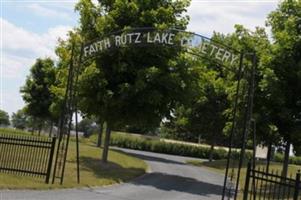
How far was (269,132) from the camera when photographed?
78.0 ft


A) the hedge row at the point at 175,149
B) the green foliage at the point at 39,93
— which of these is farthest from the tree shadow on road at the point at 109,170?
the hedge row at the point at 175,149

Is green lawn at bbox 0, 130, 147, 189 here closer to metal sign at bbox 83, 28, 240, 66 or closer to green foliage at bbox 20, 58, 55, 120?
metal sign at bbox 83, 28, 240, 66

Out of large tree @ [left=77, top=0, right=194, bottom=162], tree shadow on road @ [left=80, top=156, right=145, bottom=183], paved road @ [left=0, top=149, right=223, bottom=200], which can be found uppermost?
large tree @ [left=77, top=0, right=194, bottom=162]

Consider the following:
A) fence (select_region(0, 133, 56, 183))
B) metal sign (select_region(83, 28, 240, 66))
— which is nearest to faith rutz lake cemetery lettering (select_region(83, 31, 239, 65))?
metal sign (select_region(83, 28, 240, 66))

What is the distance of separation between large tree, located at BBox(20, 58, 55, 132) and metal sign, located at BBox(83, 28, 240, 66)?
108 ft

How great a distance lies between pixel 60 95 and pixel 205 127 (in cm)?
2016

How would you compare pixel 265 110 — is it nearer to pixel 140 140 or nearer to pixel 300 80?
pixel 300 80

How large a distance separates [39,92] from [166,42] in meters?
36.6

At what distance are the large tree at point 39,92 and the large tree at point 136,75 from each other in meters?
26.6

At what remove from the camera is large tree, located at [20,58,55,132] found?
52.1 meters

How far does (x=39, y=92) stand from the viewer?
52.4 m

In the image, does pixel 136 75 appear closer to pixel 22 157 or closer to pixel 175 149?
pixel 22 157

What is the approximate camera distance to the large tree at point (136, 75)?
24.2m

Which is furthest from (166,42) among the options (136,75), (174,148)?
(174,148)
